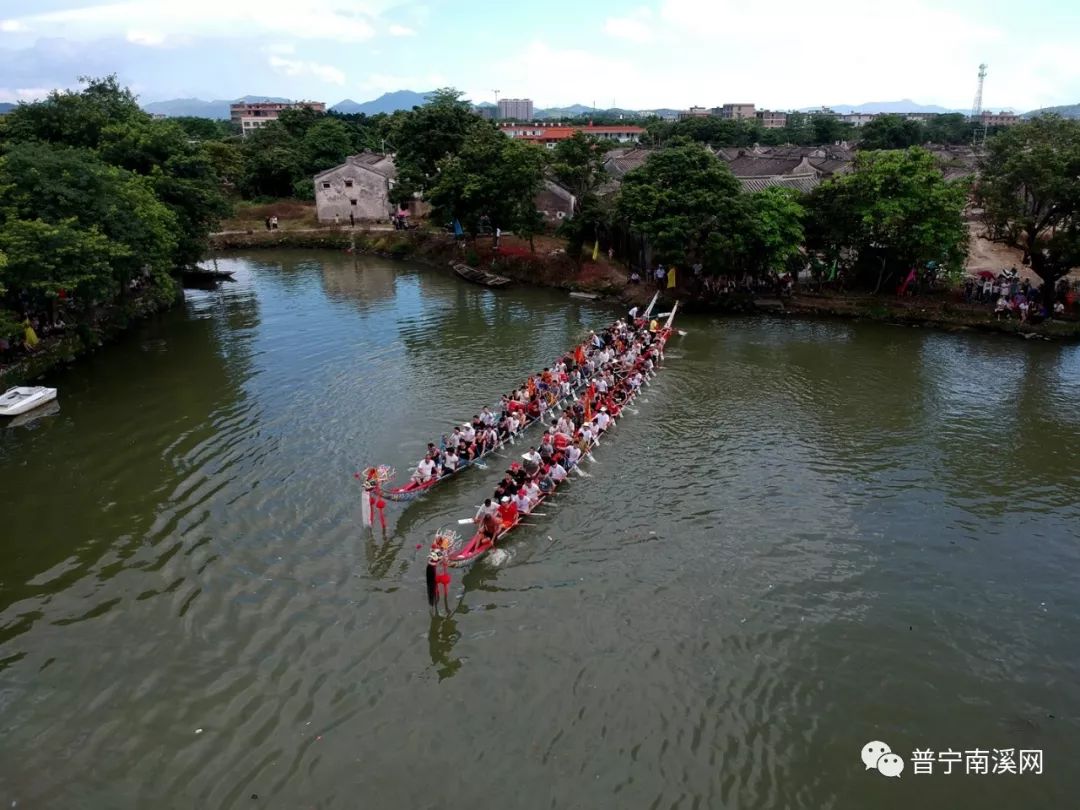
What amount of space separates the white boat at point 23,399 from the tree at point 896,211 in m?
35.9

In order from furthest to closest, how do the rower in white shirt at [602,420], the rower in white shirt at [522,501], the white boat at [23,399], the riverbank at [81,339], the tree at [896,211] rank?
the tree at [896,211]
the riverbank at [81,339]
the white boat at [23,399]
the rower in white shirt at [602,420]
the rower in white shirt at [522,501]

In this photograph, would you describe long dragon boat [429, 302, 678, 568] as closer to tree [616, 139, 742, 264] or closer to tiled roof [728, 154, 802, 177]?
tree [616, 139, 742, 264]

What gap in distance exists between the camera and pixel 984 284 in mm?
37031

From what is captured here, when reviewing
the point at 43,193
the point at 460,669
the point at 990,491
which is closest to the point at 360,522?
the point at 460,669

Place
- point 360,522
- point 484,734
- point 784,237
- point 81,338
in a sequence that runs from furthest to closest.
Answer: point 784,237
point 81,338
point 360,522
point 484,734

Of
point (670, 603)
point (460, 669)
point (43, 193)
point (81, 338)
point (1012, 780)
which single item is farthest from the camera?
point (81, 338)

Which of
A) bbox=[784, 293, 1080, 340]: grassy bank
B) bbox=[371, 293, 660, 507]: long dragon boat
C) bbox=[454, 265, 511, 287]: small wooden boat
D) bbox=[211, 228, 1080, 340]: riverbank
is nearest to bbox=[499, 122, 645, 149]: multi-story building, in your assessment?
bbox=[211, 228, 1080, 340]: riverbank

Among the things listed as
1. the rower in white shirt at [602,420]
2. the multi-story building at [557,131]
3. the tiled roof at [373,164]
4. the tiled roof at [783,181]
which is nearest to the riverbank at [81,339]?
the rower in white shirt at [602,420]

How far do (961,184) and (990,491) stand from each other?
21413 mm

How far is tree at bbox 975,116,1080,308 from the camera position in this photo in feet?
103

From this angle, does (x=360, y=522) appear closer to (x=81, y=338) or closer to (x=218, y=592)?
(x=218, y=592)

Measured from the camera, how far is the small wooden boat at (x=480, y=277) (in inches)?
1868

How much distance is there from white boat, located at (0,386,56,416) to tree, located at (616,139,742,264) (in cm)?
2733

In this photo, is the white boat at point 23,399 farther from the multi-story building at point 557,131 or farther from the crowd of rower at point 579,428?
the multi-story building at point 557,131
